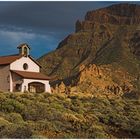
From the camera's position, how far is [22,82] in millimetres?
34812

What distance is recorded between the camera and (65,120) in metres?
19.6

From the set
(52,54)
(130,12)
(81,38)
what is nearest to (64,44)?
(81,38)

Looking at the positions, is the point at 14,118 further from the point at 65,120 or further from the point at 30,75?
the point at 30,75

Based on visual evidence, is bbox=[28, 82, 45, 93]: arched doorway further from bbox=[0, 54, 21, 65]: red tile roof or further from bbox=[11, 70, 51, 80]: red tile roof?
bbox=[0, 54, 21, 65]: red tile roof

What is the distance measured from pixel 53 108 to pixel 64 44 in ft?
367

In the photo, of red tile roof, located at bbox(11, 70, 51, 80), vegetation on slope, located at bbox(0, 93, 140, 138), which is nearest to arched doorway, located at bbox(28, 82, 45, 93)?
red tile roof, located at bbox(11, 70, 51, 80)

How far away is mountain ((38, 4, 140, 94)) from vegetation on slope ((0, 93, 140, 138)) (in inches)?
2075

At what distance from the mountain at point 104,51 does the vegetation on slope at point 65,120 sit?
173 feet

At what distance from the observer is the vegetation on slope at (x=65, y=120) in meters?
16.0

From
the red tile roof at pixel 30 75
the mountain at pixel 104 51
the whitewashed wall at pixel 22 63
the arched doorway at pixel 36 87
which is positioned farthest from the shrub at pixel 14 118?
the mountain at pixel 104 51

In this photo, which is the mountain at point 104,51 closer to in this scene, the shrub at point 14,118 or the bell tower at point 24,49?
the bell tower at point 24,49

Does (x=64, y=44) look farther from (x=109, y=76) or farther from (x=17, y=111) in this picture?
(x=17, y=111)

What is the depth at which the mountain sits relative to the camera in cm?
8569

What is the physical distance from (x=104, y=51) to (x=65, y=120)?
82744 mm
